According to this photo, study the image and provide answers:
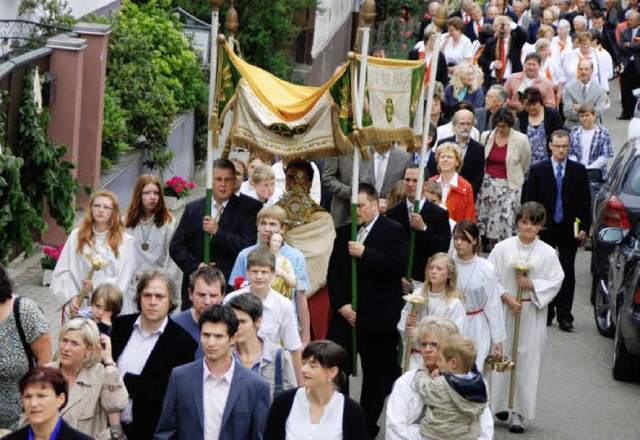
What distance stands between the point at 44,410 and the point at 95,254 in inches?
164

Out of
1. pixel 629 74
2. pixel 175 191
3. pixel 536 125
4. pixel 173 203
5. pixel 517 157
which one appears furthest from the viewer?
pixel 629 74

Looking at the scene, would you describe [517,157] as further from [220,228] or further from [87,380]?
[87,380]

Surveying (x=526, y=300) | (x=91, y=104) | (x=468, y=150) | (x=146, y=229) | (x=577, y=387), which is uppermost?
(x=91, y=104)

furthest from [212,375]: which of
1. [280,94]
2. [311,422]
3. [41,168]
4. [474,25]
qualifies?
[474,25]

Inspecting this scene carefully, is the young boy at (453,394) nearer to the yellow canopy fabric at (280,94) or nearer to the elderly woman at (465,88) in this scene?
the yellow canopy fabric at (280,94)

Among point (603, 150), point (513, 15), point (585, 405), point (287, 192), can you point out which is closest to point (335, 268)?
point (287, 192)

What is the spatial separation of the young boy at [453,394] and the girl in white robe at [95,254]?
11.0 ft

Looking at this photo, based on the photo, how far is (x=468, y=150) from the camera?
1695 centimetres

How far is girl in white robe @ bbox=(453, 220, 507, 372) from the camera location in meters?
12.2

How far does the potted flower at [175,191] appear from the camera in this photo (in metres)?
19.1

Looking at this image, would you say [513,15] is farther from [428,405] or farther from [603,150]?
[428,405]

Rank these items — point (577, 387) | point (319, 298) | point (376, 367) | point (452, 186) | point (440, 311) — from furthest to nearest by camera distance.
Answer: point (452, 186), point (577, 387), point (319, 298), point (376, 367), point (440, 311)

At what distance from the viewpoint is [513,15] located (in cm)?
3284

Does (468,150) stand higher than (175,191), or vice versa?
(468,150)
